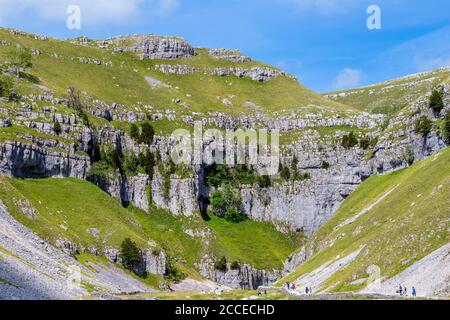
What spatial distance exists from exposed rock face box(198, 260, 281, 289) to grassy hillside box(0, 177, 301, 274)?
2.40 m

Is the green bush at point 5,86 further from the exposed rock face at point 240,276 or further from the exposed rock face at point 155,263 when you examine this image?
the exposed rock face at point 240,276

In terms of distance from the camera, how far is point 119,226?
151 metres

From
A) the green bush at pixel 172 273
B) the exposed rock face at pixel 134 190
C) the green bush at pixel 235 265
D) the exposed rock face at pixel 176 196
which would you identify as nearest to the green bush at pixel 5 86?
the exposed rock face at pixel 134 190

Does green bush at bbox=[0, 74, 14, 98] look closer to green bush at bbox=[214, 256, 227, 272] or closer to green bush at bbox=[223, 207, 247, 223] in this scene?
green bush at bbox=[214, 256, 227, 272]

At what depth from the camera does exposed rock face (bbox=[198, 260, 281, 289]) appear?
171 metres

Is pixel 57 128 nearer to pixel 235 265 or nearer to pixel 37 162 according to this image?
pixel 37 162

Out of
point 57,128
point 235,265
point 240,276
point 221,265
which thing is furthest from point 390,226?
point 57,128

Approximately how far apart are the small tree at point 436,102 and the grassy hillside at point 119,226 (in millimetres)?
62974

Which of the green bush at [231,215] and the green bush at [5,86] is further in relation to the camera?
the green bush at [231,215]

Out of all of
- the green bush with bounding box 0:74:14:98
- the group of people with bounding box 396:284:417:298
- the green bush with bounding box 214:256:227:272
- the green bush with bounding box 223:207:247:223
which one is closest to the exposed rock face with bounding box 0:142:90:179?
the green bush with bounding box 0:74:14:98

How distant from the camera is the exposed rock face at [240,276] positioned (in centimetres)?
17100

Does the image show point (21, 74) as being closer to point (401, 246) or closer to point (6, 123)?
point (6, 123)

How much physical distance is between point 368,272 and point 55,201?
82215 millimetres
